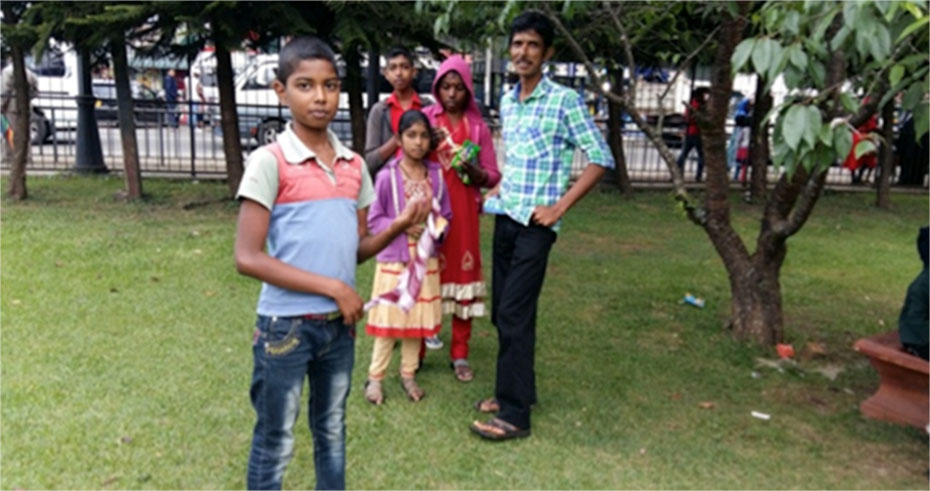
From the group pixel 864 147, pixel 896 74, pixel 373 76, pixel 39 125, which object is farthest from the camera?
pixel 39 125

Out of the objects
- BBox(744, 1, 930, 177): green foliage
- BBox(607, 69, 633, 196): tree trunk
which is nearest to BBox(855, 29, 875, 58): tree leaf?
BBox(744, 1, 930, 177): green foliage

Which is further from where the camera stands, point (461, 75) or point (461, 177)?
point (461, 177)

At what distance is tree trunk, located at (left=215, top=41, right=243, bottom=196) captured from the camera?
888cm

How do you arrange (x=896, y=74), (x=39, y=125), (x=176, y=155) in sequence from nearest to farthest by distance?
(x=896, y=74) < (x=176, y=155) < (x=39, y=125)

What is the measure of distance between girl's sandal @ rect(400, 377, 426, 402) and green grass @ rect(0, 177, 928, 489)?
0.23 ft

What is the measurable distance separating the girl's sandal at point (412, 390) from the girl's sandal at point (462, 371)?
30cm

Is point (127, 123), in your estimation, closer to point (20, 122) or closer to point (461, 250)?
point (20, 122)

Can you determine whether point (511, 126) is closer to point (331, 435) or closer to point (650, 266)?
point (331, 435)

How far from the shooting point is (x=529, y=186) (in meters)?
3.64

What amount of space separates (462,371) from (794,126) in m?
2.62

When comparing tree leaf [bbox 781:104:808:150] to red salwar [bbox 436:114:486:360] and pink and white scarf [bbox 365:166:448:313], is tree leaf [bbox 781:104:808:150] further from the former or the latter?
red salwar [bbox 436:114:486:360]

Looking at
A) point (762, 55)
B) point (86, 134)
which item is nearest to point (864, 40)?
point (762, 55)

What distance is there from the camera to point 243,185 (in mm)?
2293

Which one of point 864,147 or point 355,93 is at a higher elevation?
point 355,93
